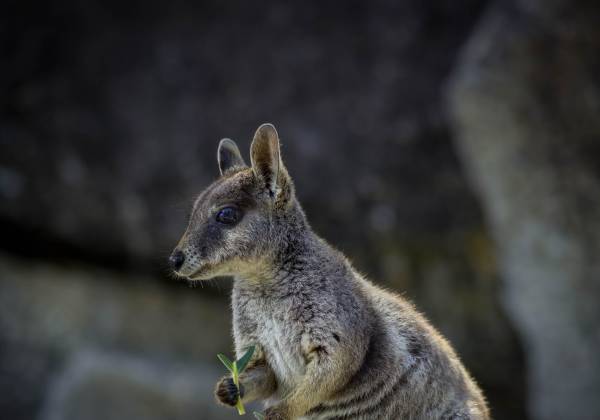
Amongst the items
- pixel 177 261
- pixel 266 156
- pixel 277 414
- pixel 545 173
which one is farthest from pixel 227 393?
pixel 545 173

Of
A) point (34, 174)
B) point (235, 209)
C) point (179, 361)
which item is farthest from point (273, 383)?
point (34, 174)

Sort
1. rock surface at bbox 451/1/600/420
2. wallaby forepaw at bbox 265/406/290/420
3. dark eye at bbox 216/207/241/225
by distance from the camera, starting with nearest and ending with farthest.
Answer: wallaby forepaw at bbox 265/406/290/420, dark eye at bbox 216/207/241/225, rock surface at bbox 451/1/600/420

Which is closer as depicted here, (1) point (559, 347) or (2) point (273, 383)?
(2) point (273, 383)

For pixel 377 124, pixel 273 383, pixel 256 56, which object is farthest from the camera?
pixel 256 56

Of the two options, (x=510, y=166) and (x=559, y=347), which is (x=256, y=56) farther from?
(x=559, y=347)

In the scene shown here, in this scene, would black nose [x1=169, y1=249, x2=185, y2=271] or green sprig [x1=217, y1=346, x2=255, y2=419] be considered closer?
green sprig [x1=217, y1=346, x2=255, y2=419]

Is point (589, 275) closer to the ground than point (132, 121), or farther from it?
closer to the ground

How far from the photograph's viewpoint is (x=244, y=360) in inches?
190

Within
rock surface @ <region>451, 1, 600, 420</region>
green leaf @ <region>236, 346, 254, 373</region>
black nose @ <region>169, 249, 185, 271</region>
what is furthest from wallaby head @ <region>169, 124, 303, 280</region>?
rock surface @ <region>451, 1, 600, 420</region>

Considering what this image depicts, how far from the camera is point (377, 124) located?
938 cm

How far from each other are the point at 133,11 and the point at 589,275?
6.17 metres

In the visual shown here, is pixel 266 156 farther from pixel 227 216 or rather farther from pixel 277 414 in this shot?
pixel 277 414

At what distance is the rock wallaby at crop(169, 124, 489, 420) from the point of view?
15.6 feet

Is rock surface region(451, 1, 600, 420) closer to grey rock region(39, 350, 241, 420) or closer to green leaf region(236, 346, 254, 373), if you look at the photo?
grey rock region(39, 350, 241, 420)
